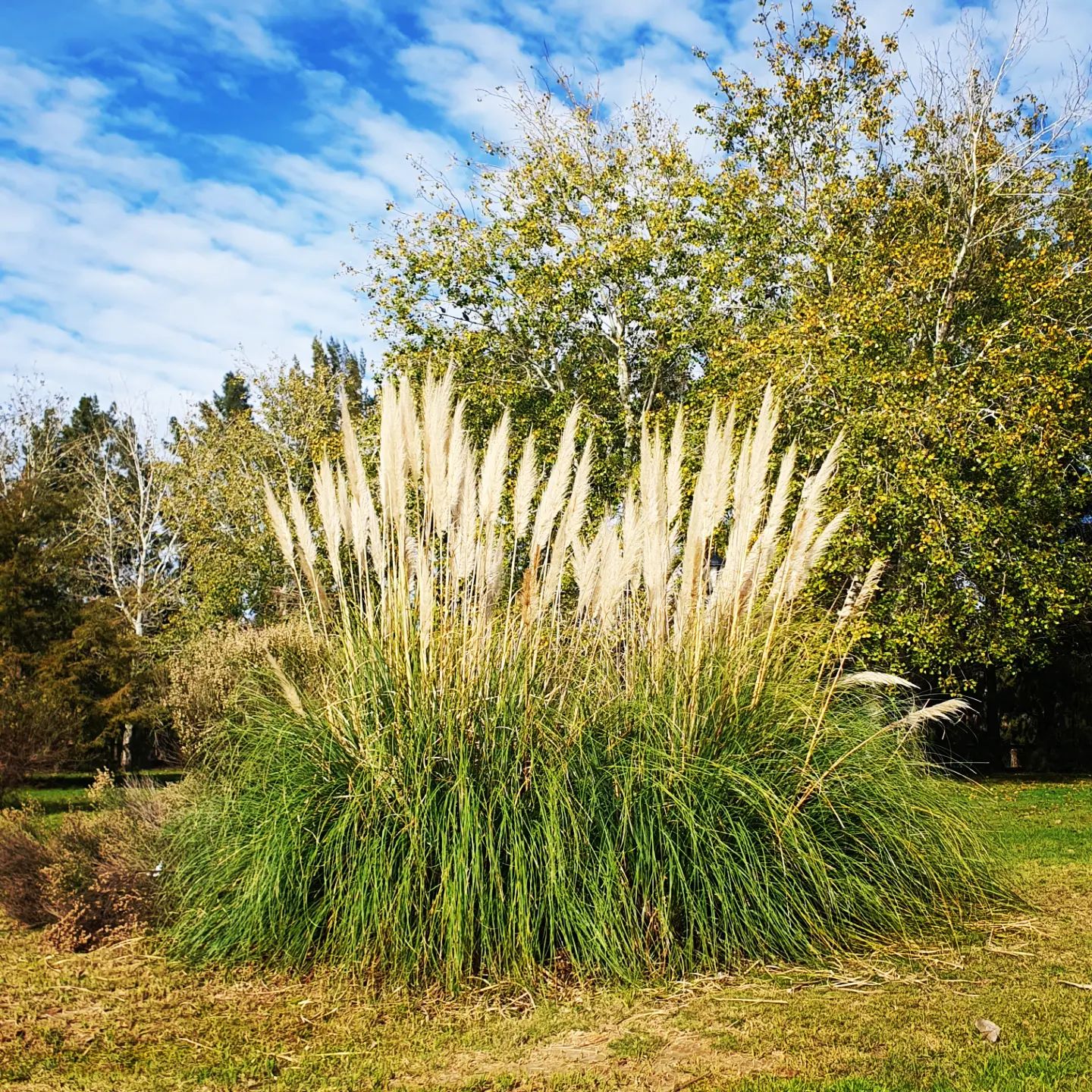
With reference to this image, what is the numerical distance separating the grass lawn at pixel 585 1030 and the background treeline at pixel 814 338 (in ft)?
24.8

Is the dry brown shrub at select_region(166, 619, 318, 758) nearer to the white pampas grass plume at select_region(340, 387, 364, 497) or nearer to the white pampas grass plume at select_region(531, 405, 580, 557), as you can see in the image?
the white pampas grass plume at select_region(340, 387, 364, 497)

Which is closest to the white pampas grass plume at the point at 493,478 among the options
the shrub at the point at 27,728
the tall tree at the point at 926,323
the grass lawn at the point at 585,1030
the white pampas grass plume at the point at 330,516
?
the white pampas grass plume at the point at 330,516

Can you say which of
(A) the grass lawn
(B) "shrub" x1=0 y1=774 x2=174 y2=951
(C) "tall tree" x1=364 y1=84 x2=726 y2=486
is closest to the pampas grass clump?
(A) the grass lawn

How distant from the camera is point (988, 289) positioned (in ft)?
50.8

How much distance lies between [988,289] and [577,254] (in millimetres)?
6587

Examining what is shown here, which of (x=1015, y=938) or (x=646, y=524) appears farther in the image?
(x=646, y=524)

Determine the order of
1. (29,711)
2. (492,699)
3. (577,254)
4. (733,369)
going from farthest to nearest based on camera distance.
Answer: (577,254) → (733,369) → (29,711) → (492,699)

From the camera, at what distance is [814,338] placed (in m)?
13.7

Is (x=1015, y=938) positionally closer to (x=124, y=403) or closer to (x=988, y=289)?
(x=988, y=289)

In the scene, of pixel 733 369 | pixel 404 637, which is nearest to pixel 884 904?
pixel 404 637

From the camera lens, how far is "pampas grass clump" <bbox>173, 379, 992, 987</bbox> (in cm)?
382

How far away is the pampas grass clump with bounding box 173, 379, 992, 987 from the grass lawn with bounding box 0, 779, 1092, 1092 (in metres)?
0.20

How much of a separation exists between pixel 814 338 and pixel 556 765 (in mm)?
10931

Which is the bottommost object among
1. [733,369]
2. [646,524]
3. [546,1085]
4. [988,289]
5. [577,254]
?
[546,1085]
